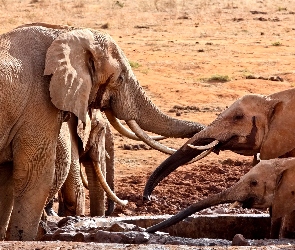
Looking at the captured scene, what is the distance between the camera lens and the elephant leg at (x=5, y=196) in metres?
6.72

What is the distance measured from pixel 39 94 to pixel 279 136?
1662 mm

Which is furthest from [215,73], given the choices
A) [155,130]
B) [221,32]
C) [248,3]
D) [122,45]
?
[248,3]

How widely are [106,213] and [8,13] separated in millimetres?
17401

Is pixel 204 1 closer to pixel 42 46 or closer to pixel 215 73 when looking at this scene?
pixel 215 73

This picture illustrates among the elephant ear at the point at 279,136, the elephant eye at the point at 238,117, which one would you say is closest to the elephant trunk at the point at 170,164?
the elephant eye at the point at 238,117

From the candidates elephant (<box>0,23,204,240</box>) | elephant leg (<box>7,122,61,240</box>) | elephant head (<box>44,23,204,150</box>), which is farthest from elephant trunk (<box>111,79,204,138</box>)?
elephant leg (<box>7,122,61,240</box>)

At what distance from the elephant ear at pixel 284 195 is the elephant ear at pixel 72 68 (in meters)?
1.27

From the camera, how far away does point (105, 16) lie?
27.0 meters

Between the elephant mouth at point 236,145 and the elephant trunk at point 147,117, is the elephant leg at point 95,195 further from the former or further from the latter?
the elephant mouth at point 236,145

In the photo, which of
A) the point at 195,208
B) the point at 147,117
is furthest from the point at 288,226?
the point at 147,117

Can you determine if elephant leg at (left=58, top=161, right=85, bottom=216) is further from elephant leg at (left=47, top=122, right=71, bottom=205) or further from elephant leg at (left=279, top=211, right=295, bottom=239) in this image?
elephant leg at (left=279, top=211, right=295, bottom=239)

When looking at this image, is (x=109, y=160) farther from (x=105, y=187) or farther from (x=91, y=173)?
(x=105, y=187)

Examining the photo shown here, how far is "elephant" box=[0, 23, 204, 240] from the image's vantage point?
6303mm

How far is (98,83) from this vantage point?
6742 mm
